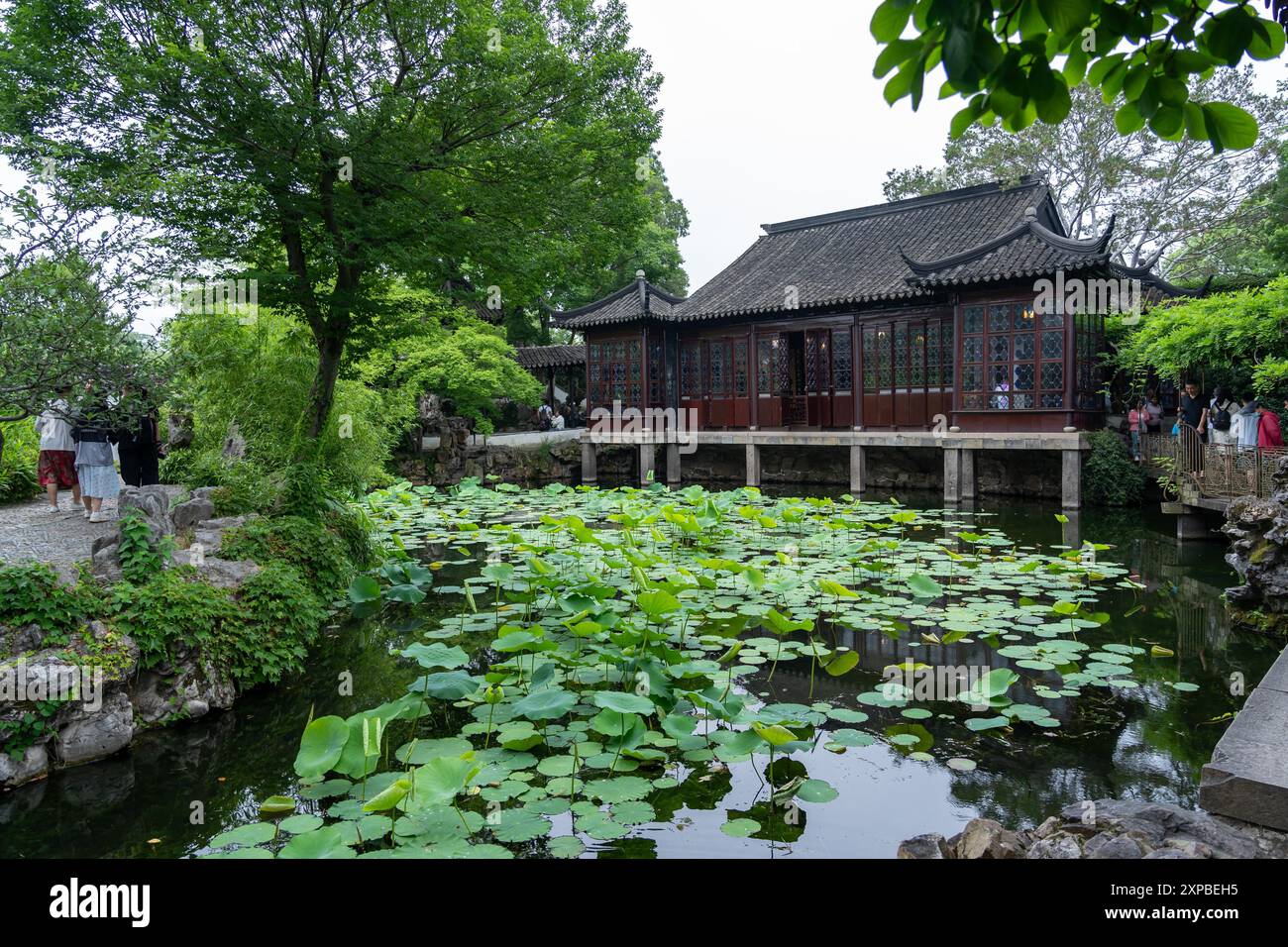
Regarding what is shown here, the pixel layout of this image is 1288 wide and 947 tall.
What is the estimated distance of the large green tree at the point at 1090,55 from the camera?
194 centimetres

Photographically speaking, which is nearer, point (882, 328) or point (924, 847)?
point (924, 847)

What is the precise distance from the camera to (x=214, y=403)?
9.88 meters

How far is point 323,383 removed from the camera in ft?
26.5

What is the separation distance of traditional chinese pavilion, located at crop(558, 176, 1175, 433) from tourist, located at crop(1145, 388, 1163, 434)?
66 cm

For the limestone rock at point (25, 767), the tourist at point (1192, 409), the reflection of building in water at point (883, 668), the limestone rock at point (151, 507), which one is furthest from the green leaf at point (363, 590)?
the tourist at point (1192, 409)

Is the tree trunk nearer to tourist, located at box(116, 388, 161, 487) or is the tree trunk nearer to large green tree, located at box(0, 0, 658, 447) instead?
large green tree, located at box(0, 0, 658, 447)

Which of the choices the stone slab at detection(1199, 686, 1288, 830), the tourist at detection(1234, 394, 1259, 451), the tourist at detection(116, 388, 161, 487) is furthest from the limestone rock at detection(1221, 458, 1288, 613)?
the tourist at detection(116, 388, 161, 487)

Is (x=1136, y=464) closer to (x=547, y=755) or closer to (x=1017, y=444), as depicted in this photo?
(x=1017, y=444)

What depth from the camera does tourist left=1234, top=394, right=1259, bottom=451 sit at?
9.16 m

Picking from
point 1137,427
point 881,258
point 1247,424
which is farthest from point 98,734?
point 881,258

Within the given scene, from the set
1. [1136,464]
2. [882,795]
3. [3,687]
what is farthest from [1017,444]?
[3,687]

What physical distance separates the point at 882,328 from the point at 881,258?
6.42 ft

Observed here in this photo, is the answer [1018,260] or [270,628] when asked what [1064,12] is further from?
[1018,260]
